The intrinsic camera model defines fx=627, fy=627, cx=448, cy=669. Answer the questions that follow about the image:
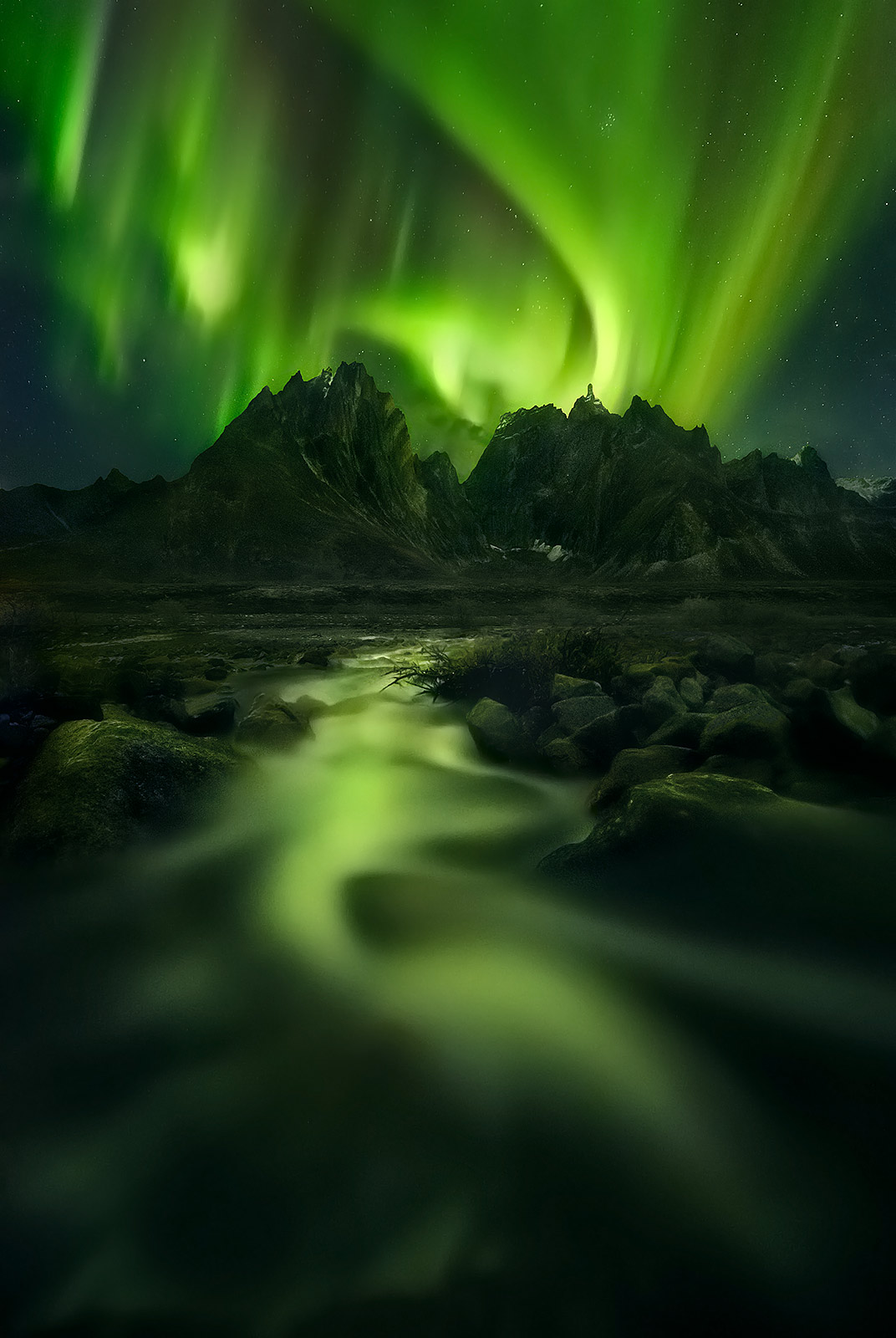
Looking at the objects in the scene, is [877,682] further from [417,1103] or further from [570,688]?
[417,1103]

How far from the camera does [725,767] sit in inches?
224

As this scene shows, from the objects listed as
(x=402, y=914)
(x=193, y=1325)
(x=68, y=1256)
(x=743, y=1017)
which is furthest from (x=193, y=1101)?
(x=743, y=1017)

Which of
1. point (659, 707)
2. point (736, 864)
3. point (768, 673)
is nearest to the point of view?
point (736, 864)

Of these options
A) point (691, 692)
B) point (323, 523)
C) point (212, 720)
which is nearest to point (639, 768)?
point (691, 692)

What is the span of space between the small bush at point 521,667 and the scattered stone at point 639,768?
3.16 metres

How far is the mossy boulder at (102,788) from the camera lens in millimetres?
4871

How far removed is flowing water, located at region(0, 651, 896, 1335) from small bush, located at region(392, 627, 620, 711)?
16.2 feet

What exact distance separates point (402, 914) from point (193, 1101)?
1838 mm

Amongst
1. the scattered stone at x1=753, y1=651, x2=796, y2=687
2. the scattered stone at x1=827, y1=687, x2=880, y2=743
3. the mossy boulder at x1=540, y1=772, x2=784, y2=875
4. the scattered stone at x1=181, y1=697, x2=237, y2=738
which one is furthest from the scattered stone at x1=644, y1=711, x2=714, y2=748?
the scattered stone at x1=181, y1=697, x2=237, y2=738

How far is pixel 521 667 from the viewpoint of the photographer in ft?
32.2

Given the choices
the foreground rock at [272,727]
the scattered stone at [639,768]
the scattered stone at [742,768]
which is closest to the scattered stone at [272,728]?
the foreground rock at [272,727]

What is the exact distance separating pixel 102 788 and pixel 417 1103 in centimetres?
365

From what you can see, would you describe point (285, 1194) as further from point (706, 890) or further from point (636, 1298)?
point (706, 890)

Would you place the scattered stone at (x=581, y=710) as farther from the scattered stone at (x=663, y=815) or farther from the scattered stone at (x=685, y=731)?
the scattered stone at (x=663, y=815)
